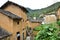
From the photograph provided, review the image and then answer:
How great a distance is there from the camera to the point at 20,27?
21797 mm

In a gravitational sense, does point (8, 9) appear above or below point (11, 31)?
above

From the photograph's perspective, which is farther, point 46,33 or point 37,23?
point 37,23

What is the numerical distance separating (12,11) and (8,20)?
354 centimetres

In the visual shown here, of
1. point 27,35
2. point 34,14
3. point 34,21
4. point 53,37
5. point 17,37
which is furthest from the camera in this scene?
point 34,14

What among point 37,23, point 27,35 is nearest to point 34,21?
point 37,23

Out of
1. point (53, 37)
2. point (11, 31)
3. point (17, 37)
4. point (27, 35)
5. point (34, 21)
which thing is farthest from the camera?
point (34, 21)

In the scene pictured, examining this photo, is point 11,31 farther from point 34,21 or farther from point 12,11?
point 34,21

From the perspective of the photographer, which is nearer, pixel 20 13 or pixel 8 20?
pixel 8 20

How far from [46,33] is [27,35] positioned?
12.4 metres

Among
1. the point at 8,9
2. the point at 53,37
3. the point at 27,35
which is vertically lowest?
the point at 27,35

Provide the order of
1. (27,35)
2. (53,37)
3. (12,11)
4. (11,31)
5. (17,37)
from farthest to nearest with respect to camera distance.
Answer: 1. (27,35)
2. (12,11)
3. (17,37)
4. (11,31)
5. (53,37)

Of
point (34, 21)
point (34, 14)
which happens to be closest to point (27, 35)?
point (34, 21)

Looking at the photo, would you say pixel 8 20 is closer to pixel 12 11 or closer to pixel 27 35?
pixel 12 11

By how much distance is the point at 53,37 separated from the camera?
11727 mm
